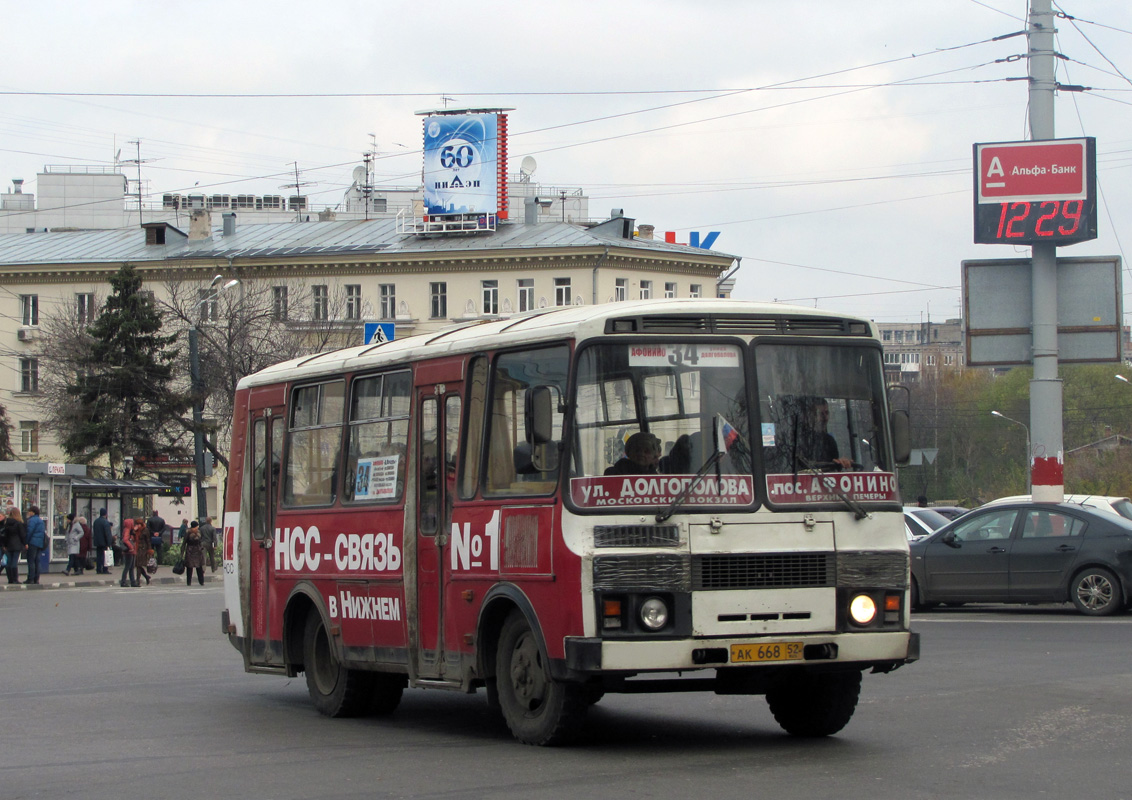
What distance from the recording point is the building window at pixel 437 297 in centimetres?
7725

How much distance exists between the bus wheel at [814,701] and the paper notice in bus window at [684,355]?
2.02m

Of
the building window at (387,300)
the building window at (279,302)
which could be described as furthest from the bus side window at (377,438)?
the building window at (387,300)

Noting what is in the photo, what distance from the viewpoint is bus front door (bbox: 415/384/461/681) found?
10422 millimetres

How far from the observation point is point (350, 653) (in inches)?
461

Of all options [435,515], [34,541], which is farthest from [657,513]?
[34,541]

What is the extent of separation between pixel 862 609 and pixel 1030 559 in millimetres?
12476

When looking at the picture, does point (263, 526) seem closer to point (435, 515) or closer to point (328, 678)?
point (328, 678)

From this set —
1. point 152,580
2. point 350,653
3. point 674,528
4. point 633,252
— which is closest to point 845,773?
point 674,528

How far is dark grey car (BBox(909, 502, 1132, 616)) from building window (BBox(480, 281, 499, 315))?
55.4 metres

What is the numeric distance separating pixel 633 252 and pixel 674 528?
67.8 meters

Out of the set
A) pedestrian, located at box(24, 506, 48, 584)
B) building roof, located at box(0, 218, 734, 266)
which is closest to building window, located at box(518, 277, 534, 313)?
building roof, located at box(0, 218, 734, 266)

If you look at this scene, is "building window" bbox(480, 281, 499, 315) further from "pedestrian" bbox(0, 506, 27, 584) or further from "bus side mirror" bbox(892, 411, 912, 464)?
"bus side mirror" bbox(892, 411, 912, 464)

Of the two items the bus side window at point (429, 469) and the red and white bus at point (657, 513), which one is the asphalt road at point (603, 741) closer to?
the red and white bus at point (657, 513)

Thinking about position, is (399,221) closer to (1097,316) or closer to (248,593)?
(1097,316)
